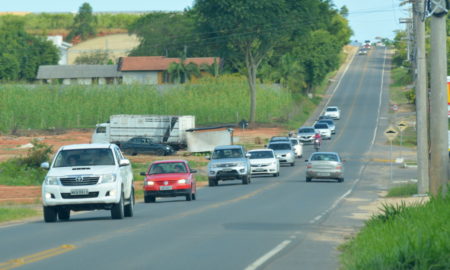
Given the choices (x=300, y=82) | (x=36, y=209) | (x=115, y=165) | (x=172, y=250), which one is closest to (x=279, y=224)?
(x=115, y=165)

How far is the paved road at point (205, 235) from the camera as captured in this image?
15.1 m

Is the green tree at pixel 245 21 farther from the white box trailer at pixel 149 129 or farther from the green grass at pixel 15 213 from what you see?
the green grass at pixel 15 213

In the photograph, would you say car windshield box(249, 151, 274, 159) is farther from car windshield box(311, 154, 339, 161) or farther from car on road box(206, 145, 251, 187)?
car on road box(206, 145, 251, 187)

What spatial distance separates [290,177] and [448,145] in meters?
27.0

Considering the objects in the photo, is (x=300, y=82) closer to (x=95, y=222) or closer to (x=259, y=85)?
(x=259, y=85)

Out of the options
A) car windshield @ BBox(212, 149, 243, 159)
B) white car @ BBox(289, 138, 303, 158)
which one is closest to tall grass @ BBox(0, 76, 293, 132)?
white car @ BBox(289, 138, 303, 158)

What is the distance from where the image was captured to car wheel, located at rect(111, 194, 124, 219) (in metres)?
24.2

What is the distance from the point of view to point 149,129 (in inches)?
2790

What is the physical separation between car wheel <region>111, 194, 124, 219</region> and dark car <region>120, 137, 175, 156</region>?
4299 centimetres

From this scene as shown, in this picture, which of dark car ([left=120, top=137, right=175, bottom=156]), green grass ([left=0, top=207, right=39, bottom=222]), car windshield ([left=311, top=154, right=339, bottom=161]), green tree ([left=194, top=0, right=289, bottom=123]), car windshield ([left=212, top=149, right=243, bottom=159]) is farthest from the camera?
green tree ([left=194, top=0, right=289, bottom=123])

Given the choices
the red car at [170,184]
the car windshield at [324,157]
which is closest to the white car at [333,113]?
the car windshield at [324,157]

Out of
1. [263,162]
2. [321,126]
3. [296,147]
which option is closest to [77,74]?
[321,126]

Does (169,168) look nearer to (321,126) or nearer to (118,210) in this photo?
(118,210)

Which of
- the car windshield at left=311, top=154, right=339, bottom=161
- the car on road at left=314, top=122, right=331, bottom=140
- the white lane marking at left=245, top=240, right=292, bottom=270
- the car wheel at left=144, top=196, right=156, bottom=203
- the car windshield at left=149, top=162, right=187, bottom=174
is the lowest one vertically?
the car on road at left=314, top=122, right=331, bottom=140
